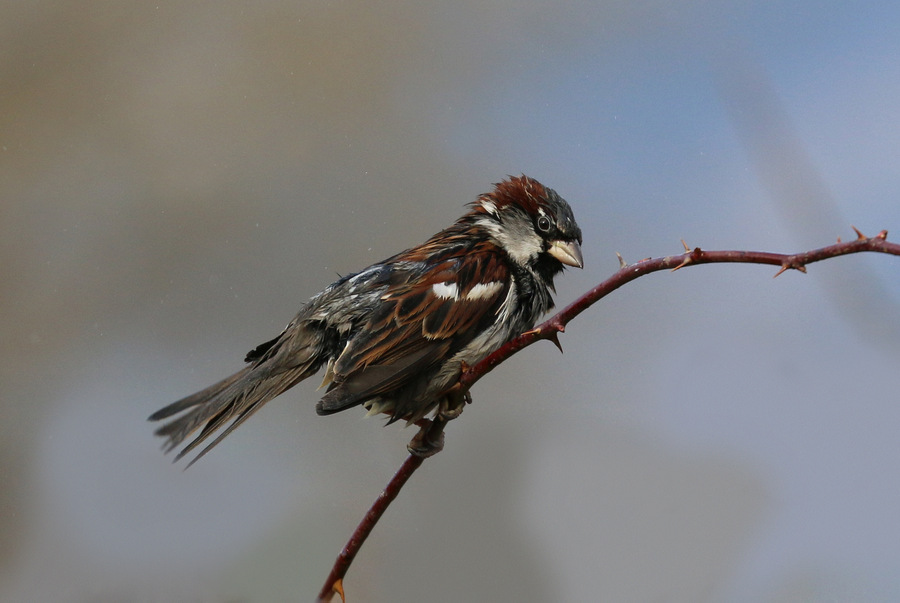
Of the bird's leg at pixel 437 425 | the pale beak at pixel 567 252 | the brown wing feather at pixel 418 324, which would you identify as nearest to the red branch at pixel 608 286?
the bird's leg at pixel 437 425

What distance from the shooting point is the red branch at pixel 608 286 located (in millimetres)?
1144

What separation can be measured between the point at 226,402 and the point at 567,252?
3.04 feet

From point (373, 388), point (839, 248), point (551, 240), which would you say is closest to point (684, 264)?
point (839, 248)

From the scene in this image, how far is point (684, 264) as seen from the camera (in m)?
1.26

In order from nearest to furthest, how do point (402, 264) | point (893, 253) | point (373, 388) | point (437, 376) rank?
point (893, 253) → point (373, 388) → point (437, 376) → point (402, 264)

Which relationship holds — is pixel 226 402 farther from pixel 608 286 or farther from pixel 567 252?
pixel 608 286

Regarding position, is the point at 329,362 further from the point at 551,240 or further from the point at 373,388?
the point at 551,240

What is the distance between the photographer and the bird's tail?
6.99ft

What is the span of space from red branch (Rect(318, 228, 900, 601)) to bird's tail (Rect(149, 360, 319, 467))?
52cm

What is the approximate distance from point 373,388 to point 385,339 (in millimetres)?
161

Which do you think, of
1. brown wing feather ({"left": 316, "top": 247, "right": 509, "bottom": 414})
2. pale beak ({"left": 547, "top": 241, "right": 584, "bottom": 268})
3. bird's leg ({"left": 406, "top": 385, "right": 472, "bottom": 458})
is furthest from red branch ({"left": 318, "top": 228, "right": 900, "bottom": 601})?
pale beak ({"left": 547, "top": 241, "right": 584, "bottom": 268})

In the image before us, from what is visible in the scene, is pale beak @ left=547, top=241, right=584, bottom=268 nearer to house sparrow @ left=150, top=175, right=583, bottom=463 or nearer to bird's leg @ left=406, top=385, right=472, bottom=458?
house sparrow @ left=150, top=175, right=583, bottom=463

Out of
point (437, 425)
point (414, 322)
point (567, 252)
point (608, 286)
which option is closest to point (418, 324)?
point (414, 322)

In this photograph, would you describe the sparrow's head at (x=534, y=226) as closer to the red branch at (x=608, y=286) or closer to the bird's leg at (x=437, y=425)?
the bird's leg at (x=437, y=425)
